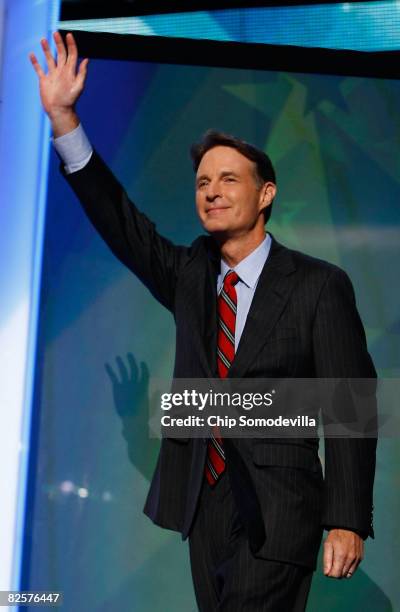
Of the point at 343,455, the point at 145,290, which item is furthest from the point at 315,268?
the point at 145,290

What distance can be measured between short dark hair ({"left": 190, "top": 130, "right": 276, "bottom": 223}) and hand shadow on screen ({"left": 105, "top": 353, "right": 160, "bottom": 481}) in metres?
0.97

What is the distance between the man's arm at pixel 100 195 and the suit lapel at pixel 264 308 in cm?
22

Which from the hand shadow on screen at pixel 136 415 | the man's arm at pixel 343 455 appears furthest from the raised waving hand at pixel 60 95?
the hand shadow on screen at pixel 136 415

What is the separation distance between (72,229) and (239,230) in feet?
3.56

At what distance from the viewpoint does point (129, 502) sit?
274cm

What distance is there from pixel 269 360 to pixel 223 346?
0.35 ft

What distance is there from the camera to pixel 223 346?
71.6 inches

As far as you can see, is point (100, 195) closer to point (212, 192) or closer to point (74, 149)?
point (74, 149)

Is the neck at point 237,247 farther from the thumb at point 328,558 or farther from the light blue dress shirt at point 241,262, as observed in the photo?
the thumb at point 328,558

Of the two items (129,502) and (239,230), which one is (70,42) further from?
(129,502)

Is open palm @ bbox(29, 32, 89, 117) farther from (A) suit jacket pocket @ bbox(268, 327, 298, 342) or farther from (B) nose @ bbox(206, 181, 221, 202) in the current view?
(A) suit jacket pocket @ bbox(268, 327, 298, 342)

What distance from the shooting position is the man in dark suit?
168 cm

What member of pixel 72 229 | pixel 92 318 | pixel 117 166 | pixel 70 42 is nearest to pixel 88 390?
pixel 92 318

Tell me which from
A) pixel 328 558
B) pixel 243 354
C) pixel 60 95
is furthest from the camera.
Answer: pixel 60 95
